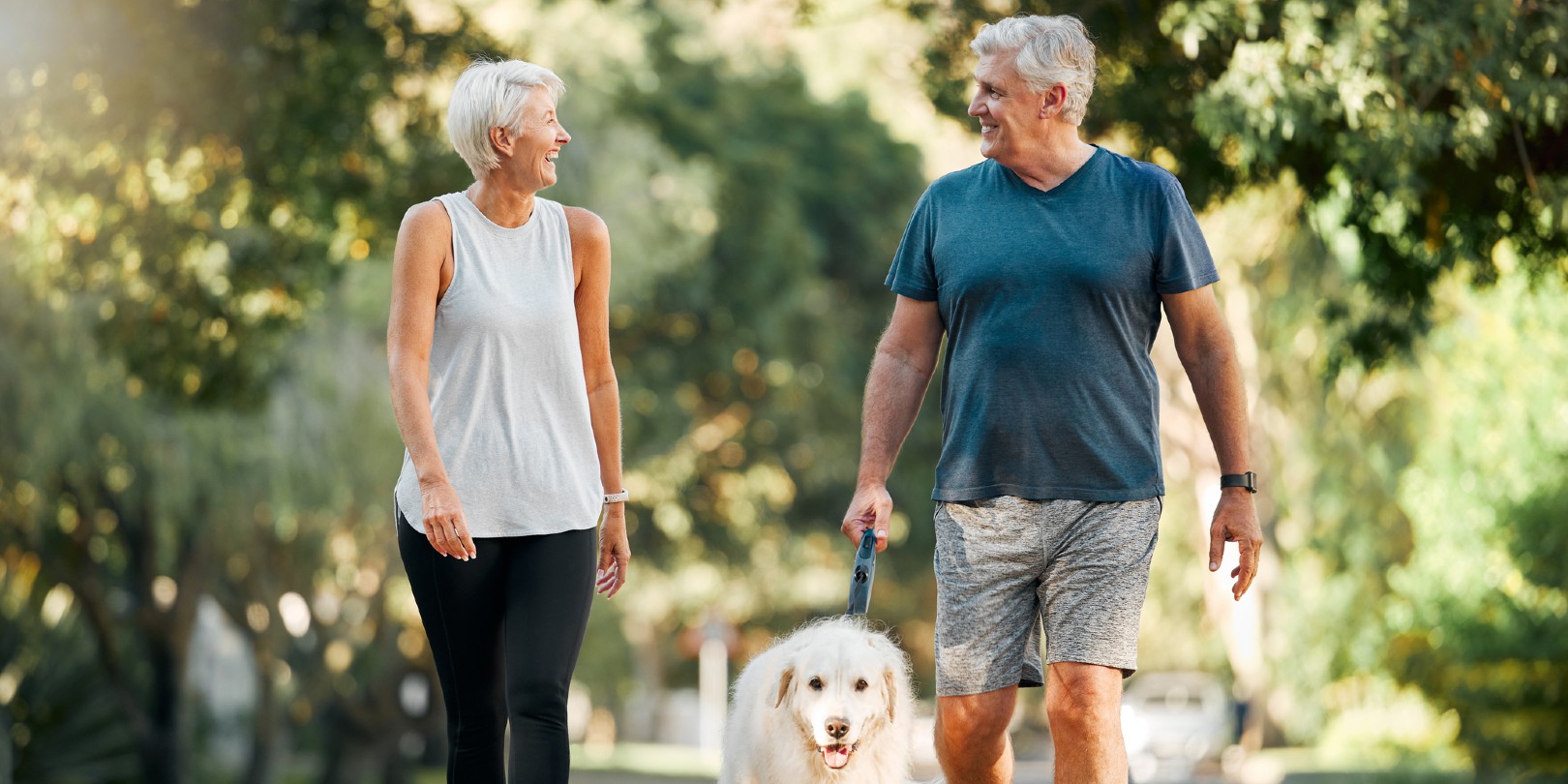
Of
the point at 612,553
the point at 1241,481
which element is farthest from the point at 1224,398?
the point at 612,553

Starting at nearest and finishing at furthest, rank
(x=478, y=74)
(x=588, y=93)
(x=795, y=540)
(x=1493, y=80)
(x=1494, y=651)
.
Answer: (x=478, y=74) → (x=1493, y=80) → (x=1494, y=651) → (x=588, y=93) → (x=795, y=540)

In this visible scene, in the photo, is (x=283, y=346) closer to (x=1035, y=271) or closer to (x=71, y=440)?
(x=71, y=440)

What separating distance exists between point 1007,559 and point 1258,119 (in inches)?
159

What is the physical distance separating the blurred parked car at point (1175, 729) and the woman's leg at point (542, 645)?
29238mm

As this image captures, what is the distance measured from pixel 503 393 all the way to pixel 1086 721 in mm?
1708

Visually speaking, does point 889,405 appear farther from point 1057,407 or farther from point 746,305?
point 746,305

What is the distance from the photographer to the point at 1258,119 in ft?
27.9

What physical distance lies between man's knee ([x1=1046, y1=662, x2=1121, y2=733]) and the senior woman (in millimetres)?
1231

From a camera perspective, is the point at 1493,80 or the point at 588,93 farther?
the point at 588,93

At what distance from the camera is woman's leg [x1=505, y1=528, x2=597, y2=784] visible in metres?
4.79

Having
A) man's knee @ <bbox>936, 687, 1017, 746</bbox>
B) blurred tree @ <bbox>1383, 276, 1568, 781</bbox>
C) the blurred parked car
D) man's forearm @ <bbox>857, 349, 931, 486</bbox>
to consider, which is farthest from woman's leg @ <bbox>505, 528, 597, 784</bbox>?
the blurred parked car

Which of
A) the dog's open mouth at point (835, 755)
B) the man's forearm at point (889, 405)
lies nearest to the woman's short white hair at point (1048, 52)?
the man's forearm at point (889, 405)

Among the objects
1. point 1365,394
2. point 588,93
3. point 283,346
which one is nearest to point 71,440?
point 283,346

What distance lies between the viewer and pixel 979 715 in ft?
17.3
